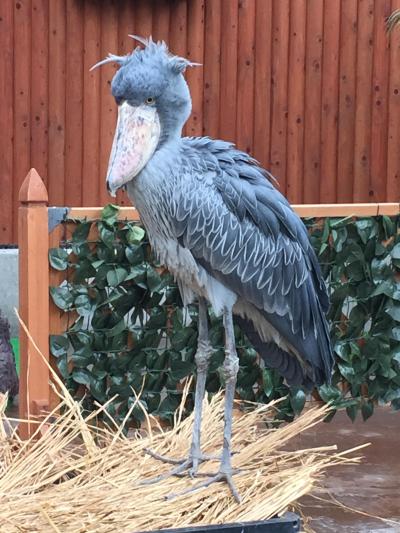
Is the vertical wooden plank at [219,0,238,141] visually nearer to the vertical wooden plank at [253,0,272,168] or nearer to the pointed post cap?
the vertical wooden plank at [253,0,272,168]

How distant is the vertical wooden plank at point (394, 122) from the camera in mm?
7441

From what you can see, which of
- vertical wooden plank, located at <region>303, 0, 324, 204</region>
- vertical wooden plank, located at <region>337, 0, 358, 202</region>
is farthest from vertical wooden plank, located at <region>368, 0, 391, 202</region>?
vertical wooden plank, located at <region>303, 0, 324, 204</region>

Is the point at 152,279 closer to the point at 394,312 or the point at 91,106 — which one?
the point at 394,312

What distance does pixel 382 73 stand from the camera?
7.46m

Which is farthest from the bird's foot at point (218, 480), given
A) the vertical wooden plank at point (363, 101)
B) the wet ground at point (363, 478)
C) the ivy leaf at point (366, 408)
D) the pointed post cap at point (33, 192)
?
the vertical wooden plank at point (363, 101)

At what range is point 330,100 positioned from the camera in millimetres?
7434

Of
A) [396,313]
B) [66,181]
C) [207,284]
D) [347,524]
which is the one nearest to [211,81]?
[66,181]

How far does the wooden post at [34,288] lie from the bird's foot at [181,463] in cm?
99

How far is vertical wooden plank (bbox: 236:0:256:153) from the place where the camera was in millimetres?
7262

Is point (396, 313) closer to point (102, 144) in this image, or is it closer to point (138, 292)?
point (138, 292)

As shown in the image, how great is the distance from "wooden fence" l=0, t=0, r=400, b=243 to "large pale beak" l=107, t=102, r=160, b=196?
4419 millimetres

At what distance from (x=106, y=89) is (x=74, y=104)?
0.26 m

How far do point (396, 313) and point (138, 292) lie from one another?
1.26 metres

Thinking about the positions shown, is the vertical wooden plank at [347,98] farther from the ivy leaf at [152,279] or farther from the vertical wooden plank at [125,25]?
the ivy leaf at [152,279]
